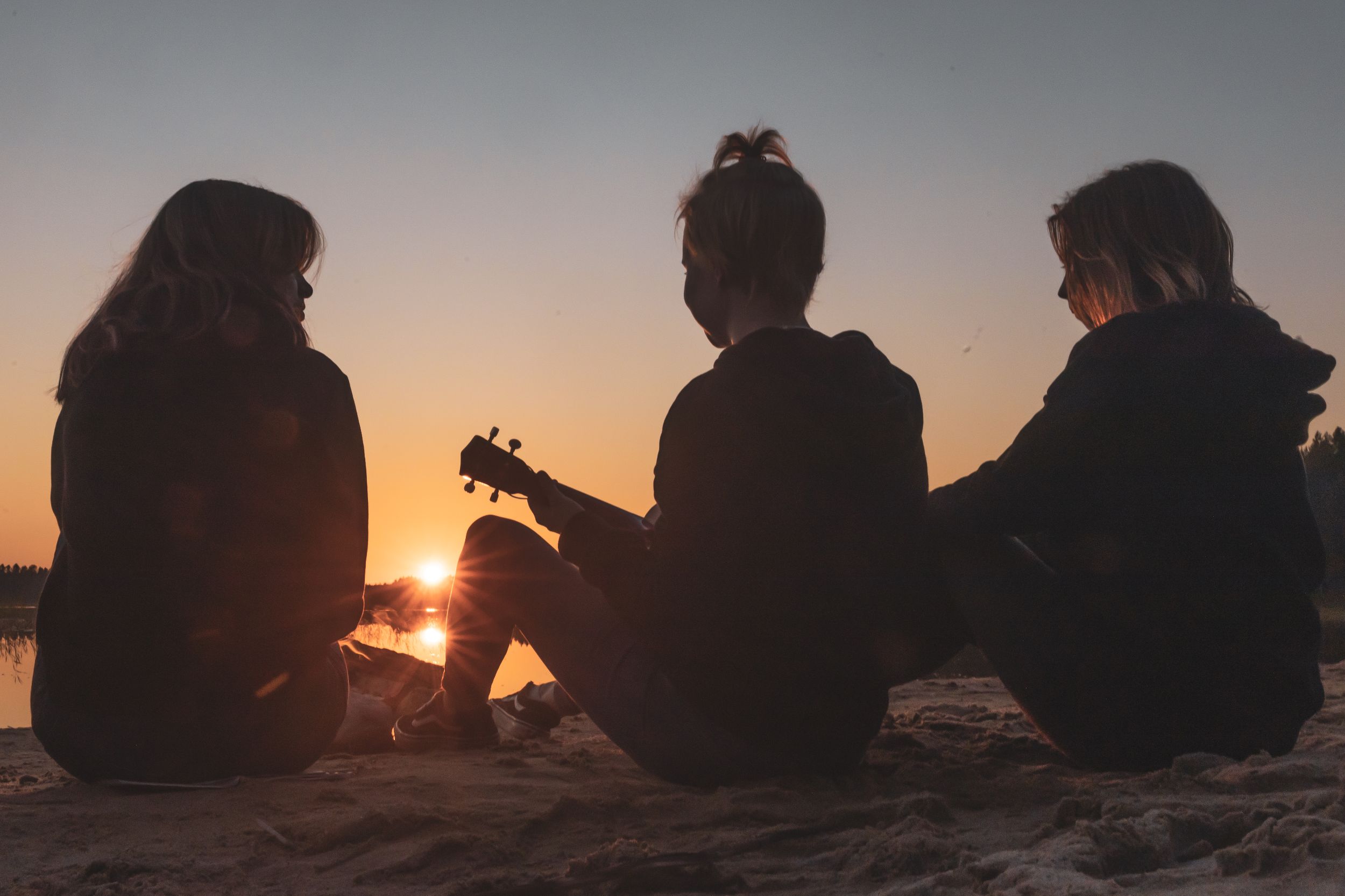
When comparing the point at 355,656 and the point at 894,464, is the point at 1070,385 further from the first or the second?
the point at 355,656

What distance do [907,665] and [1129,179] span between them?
1370mm

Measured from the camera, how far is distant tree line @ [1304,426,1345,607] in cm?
1967

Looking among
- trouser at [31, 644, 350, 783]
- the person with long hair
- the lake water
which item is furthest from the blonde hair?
the lake water

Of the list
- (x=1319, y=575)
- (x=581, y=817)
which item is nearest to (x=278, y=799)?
(x=581, y=817)

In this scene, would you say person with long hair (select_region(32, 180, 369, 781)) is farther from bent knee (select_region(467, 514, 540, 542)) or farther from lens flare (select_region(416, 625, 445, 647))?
lens flare (select_region(416, 625, 445, 647))

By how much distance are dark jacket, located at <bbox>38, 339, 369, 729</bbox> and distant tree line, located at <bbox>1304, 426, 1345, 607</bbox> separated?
19435 millimetres

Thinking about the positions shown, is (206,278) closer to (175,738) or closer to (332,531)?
(332,531)

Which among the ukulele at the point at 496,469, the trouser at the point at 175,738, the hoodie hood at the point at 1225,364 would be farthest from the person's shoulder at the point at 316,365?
the hoodie hood at the point at 1225,364

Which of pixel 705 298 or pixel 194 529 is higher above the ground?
pixel 705 298

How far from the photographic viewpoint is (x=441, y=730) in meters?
3.21

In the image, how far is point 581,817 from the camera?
91.3 inches

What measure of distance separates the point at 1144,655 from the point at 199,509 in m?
2.31

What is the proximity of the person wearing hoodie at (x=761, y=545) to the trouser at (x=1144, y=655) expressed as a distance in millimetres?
188

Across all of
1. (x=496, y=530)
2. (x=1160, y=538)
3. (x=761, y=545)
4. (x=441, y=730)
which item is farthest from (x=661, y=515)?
(x=441, y=730)
